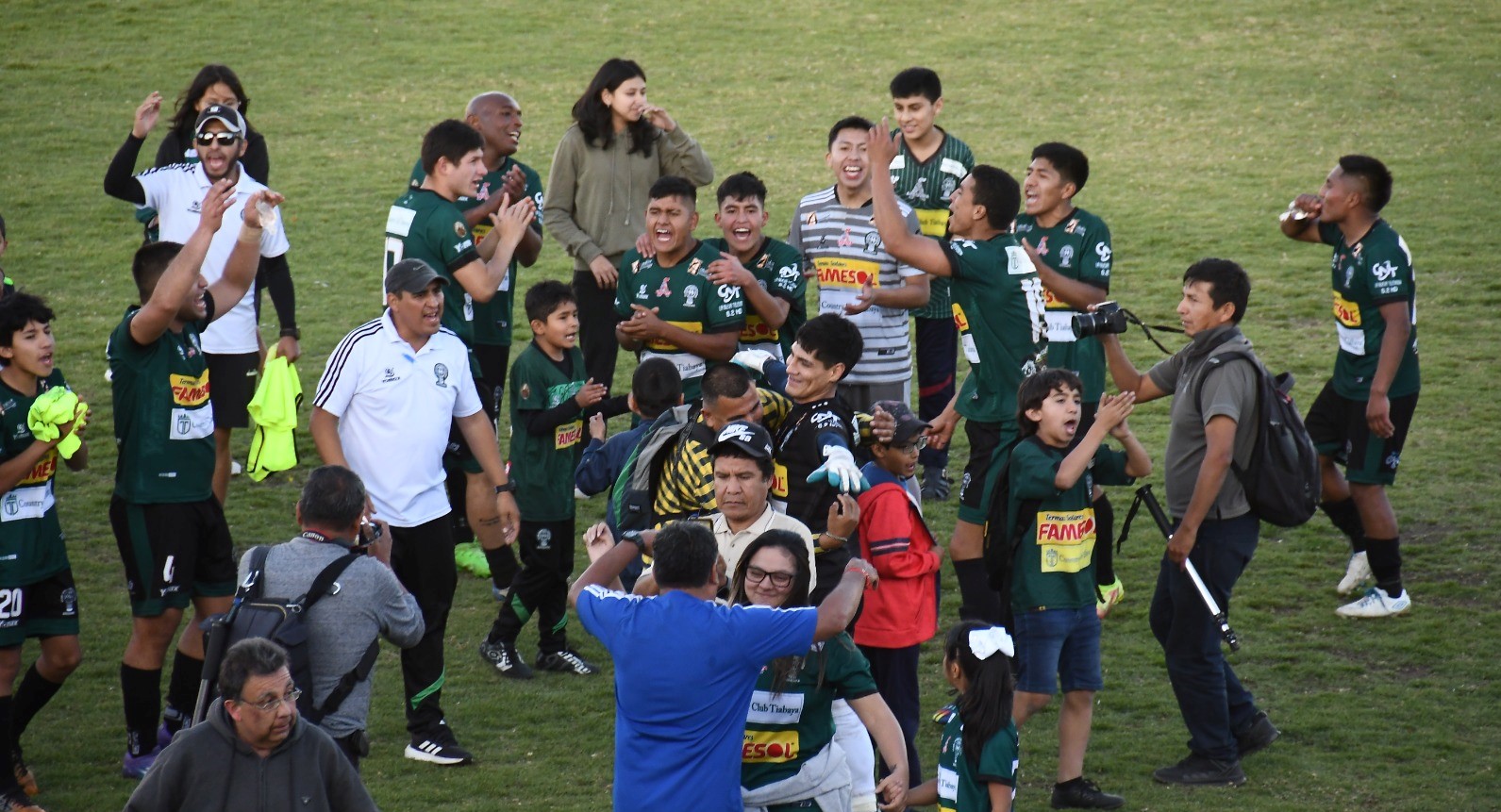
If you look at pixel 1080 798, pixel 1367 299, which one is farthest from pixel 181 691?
pixel 1367 299

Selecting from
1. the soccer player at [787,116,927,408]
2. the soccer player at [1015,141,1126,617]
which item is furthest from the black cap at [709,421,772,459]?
the soccer player at [787,116,927,408]

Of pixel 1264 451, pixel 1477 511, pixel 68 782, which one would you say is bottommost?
pixel 68 782

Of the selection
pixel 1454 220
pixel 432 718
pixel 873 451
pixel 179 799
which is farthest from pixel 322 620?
pixel 1454 220

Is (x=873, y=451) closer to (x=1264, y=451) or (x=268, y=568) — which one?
(x=1264, y=451)

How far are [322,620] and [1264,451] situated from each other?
3855 mm

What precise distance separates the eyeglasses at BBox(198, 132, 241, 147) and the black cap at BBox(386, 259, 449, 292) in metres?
1.81

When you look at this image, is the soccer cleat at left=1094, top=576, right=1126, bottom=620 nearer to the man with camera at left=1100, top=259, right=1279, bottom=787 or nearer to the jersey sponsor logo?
the man with camera at left=1100, top=259, right=1279, bottom=787

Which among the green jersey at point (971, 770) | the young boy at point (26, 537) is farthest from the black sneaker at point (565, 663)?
the green jersey at point (971, 770)

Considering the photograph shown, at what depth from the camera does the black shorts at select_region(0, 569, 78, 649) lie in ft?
20.4

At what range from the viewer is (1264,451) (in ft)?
21.8

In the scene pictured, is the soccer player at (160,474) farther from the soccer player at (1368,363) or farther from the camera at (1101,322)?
the soccer player at (1368,363)

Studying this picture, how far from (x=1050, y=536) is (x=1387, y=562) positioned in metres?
3.05

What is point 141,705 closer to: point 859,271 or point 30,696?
point 30,696

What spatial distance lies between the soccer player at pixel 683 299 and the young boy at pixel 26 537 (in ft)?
9.13
